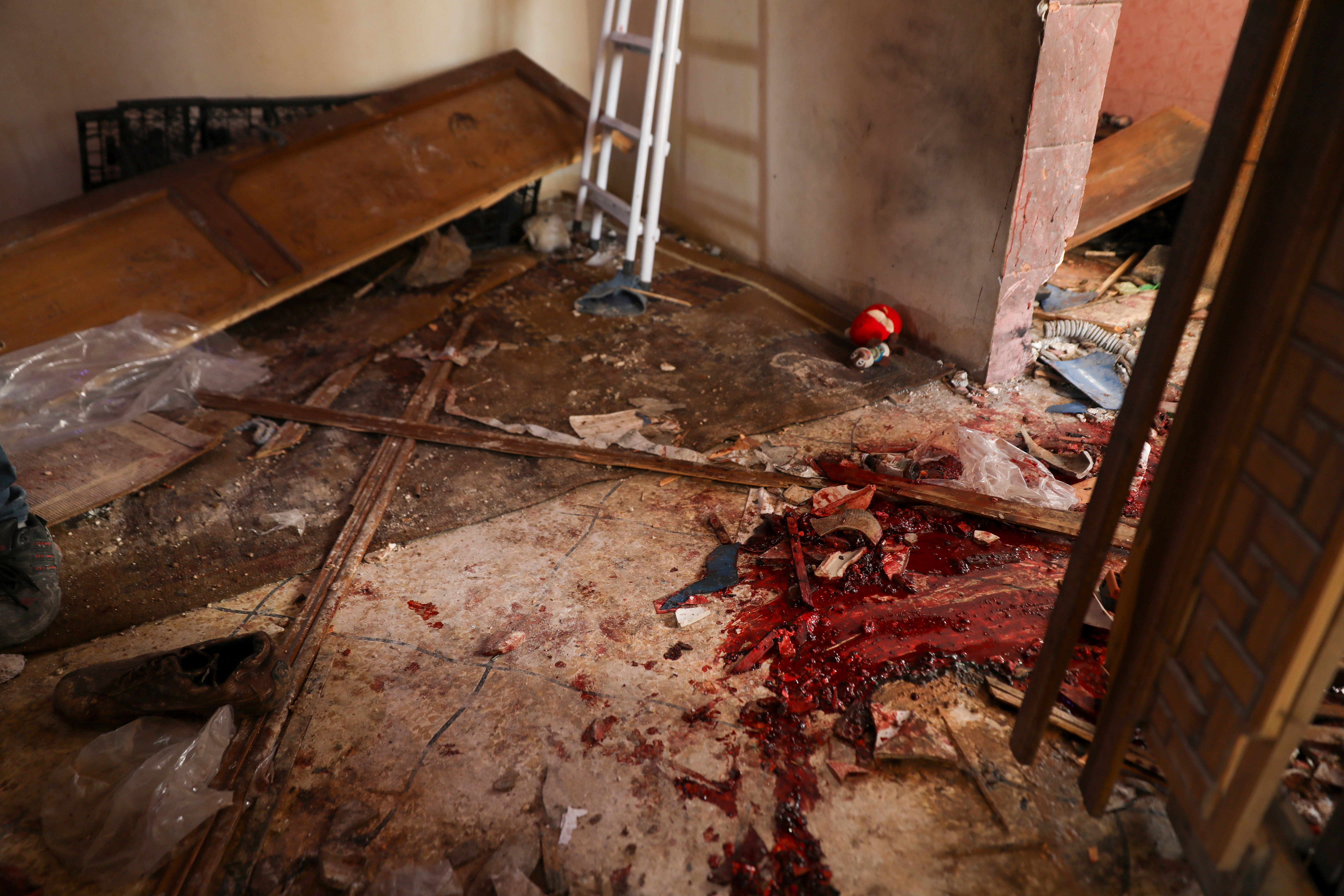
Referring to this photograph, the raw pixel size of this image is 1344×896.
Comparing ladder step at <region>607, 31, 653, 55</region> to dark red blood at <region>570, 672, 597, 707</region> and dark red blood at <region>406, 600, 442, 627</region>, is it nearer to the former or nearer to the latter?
dark red blood at <region>406, 600, 442, 627</region>

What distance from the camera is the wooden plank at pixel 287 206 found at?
3479 mm

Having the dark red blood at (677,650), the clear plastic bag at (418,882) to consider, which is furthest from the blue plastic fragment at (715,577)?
the clear plastic bag at (418,882)

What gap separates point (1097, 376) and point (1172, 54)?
10.3 feet

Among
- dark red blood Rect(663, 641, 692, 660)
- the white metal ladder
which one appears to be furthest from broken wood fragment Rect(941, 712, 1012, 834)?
the white metal ladder

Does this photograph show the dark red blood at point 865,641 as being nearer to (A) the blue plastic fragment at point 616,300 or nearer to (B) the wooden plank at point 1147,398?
(B) the wooden plank at point 1147,398

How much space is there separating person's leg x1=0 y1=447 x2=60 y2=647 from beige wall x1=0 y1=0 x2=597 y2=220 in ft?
10.1

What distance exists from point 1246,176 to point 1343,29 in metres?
2.53

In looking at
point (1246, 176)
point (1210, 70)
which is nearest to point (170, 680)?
point (1246, 176)

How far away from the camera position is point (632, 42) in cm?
429

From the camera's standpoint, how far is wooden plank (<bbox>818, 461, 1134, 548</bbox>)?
2.54 m

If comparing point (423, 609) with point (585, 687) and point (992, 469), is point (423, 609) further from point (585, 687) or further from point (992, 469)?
point (992, 469)

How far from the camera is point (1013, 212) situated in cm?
316

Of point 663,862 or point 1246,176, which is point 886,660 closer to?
point 663,862

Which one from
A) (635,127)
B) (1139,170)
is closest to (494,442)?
(635,127)
